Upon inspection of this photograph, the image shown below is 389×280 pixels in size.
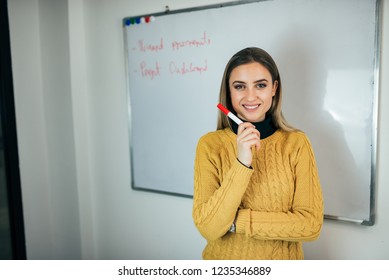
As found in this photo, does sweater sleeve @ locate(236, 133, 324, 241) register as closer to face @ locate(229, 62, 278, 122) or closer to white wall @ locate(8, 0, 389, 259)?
face @ locate(229, 62, 278, 122)

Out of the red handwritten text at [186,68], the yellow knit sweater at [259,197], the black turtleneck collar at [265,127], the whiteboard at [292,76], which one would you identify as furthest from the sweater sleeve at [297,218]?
the red handwritten text at [186,68]

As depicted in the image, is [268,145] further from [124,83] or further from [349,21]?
[124,83]

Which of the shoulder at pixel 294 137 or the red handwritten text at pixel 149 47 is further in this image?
the red handwritten text at pixel 149 47

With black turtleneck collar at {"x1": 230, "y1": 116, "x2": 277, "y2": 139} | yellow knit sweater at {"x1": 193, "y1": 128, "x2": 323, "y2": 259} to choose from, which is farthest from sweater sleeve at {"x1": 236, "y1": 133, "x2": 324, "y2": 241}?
black turtleneck collar at {"x1": 230, "y1": 116, "x2": 277, "y2": 139}

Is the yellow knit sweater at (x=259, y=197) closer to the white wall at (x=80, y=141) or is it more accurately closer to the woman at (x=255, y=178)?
the woman at (x=255, y=178)

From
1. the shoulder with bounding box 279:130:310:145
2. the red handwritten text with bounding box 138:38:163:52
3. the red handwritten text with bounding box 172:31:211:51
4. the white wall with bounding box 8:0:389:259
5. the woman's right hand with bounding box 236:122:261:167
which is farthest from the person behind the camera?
the white wall with bounding box 8:0:389:259

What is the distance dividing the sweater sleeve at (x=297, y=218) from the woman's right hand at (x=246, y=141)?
0.15 metres

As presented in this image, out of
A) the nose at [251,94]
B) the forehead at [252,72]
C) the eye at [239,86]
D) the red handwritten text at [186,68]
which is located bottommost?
the nose at [251,94]

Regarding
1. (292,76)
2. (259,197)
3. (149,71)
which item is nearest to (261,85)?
(259,197)

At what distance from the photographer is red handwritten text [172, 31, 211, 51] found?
1587 mm

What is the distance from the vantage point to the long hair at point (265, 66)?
1.00 m

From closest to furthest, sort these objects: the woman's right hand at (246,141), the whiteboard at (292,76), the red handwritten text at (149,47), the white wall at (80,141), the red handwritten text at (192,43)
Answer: the woman's right hand at (246,141) < the whiteboard at (292,76) < the red handwritten text at (192,43) < the red handwritten text at (149,47) < the white wall at (80,141)

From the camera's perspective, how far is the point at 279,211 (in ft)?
3.30
